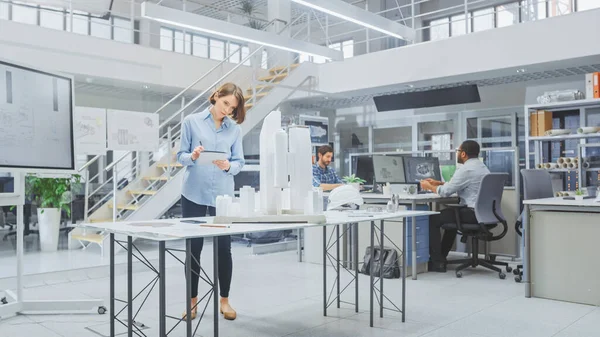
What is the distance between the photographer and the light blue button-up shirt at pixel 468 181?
186 inches

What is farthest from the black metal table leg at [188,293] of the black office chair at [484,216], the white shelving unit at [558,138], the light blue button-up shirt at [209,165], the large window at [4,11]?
the white shelving unit at [558,138]

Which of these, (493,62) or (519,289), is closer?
(519,289)

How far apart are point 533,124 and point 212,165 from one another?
5.05m

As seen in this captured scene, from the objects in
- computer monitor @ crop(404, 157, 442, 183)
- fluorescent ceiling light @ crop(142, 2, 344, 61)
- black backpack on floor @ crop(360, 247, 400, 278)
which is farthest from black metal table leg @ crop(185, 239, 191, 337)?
fluorescent ceiling light @ crop(142, 2, 344, 61)

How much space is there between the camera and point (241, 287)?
13.9 ft

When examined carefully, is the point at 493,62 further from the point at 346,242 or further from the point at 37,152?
the point at 37,152

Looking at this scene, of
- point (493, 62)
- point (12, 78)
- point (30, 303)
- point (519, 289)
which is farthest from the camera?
point (493, 62)

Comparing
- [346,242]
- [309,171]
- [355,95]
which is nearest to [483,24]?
[355,95]

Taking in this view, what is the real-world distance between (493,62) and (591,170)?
180 cm

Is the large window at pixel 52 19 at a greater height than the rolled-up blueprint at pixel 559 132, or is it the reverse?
the large window at pixel 52 19

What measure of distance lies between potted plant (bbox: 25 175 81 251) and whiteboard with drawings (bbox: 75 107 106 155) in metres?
0.29

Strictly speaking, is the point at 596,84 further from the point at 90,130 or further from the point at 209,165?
the point at 90,130

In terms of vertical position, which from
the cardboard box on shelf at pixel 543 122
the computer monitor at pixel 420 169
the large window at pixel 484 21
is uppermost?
the large window at pixel 484 21

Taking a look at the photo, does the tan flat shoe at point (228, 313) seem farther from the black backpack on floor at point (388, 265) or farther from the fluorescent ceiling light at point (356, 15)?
the fluorescent ceiling light at point (356, 15)
